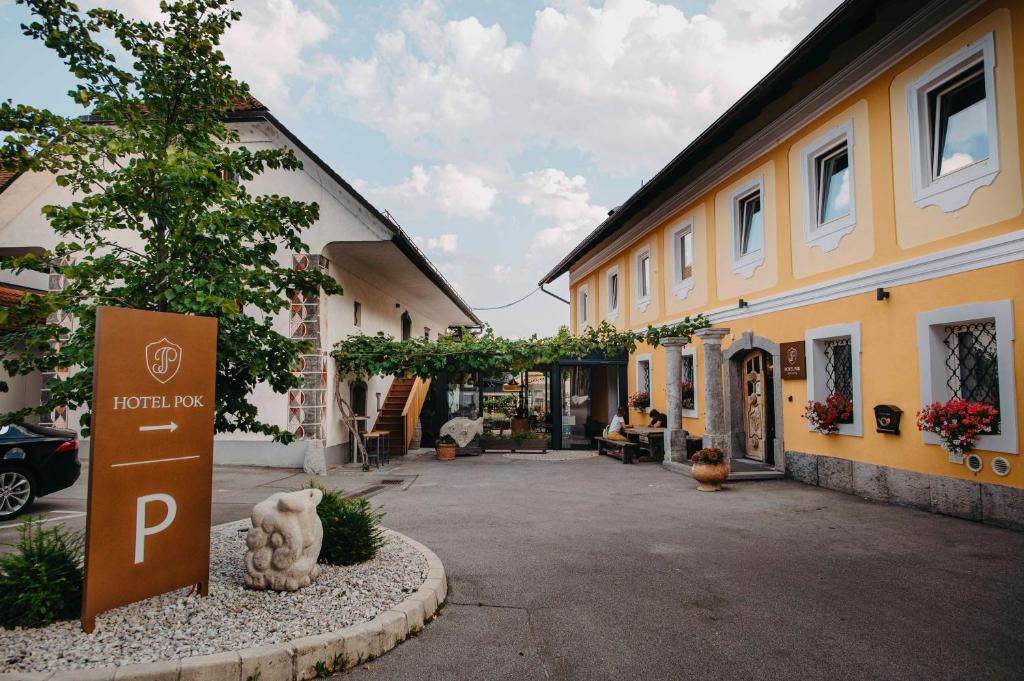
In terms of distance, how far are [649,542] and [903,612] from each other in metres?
2.42

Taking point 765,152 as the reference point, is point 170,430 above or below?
below

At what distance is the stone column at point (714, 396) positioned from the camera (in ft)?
35.3

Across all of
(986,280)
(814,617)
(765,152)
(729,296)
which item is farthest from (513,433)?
(814,617)

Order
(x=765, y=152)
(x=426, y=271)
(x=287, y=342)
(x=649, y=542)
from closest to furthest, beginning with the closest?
(x=287, y=342) < (x=649, y=542) < (x=765, y=152) < (x=426, y=271)

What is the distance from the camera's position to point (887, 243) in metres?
8.31

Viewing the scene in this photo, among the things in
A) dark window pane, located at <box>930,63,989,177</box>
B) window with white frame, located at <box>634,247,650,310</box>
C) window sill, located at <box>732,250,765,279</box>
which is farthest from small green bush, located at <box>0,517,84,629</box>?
window with white frame, located at <box>634,247,650,310</box>

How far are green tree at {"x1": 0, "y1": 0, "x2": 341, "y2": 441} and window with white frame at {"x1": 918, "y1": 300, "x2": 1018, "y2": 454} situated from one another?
287 inches

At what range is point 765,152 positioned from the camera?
11352 mm

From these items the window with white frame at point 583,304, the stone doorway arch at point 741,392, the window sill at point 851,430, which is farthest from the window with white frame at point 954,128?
the window with white frame at point 583,304

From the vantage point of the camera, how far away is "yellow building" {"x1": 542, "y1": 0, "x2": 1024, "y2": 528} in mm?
6730

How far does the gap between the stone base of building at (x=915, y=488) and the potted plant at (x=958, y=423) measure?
397 mm

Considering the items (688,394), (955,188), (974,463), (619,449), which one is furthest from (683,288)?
(974,463)

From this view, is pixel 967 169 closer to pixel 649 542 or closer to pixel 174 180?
pixel 649 542

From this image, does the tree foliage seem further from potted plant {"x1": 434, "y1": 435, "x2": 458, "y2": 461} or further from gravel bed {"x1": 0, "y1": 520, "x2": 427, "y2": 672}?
gravel bed {"x1": 0, "y1": 520, "x2": 427, "y2": 672}
